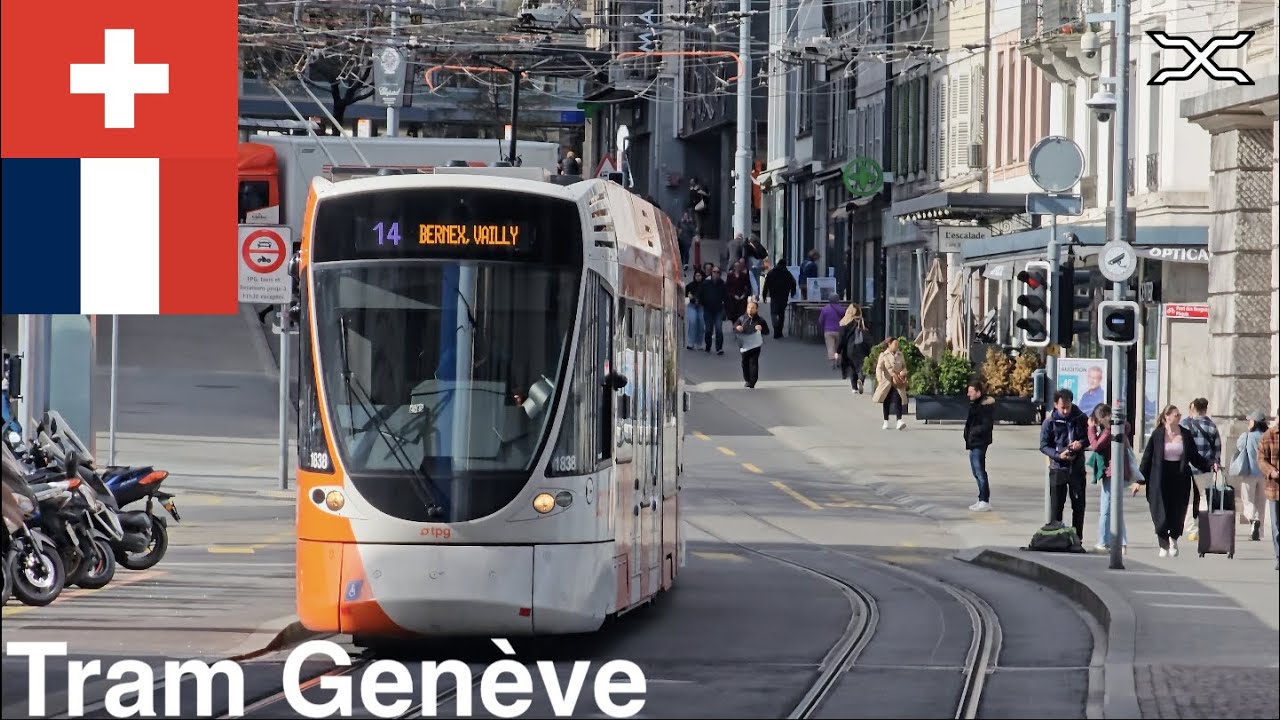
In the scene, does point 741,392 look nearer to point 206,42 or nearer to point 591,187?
point 206,42

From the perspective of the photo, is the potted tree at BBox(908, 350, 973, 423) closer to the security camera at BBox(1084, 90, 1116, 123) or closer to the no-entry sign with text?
the security camera at BBox(1084, 90, 1116, 123)

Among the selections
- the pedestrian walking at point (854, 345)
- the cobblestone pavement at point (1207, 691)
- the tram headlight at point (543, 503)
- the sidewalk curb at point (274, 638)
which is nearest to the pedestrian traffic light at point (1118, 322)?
the cobblestone pavement at point (1207, 691)

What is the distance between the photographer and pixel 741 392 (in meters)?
46.0

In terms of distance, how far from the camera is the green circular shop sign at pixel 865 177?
62031 mm

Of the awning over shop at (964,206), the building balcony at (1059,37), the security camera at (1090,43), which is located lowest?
the awning over shop at (964,206)

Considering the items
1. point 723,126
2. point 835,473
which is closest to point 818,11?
point 723,126

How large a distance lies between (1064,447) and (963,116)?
3003cm

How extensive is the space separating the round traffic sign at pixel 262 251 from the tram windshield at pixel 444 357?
1346 cm

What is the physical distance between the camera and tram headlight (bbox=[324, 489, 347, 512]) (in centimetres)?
1506

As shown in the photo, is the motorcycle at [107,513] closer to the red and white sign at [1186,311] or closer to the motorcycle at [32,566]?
the motorcycle at [32,566]

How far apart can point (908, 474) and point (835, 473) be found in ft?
3.56

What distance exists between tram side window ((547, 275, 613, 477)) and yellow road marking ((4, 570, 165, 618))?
4.62m

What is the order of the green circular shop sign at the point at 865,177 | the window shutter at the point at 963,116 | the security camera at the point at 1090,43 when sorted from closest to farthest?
the security camera at the point at 1090,43
the window shutter at the point at 963,116
the green circular shop sign at the point at 865,177

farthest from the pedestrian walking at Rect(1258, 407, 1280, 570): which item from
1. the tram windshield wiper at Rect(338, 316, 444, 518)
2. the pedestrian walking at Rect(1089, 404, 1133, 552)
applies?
Result: the tram windshield wiper at Rect(338, 316, 444, 518)
